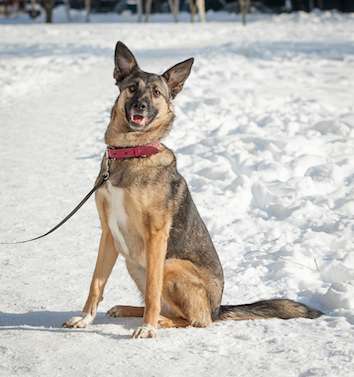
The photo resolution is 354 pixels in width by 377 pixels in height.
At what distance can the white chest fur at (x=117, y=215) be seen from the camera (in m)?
4.66

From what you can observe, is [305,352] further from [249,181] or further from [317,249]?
[249,181]

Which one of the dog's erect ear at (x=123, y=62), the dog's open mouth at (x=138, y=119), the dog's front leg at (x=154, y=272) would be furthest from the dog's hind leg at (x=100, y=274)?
the dog's erect ear at (x=123, y=62)

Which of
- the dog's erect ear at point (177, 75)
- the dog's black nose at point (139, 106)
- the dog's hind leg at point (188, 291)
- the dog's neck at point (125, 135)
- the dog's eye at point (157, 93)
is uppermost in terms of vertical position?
the dog's erect ear at point (177, 75)

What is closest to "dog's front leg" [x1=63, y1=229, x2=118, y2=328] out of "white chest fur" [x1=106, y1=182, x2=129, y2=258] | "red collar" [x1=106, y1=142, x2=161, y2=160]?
"white chest fur" [x1=106, y1=182, x2=129, y2=258]

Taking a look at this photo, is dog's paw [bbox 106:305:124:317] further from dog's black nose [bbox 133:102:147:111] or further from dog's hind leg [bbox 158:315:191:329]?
dog's black nose [bbox 133:102:147:111]

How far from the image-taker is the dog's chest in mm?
4660

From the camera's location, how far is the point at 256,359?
166 inches

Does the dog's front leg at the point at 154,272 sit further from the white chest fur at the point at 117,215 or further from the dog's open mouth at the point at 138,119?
the dog's open mouth at the point at 138,119

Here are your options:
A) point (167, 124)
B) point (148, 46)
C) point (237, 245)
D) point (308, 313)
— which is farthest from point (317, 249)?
point (148, 46)

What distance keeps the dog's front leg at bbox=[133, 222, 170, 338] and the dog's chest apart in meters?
0.11

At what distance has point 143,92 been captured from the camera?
486 centimetres

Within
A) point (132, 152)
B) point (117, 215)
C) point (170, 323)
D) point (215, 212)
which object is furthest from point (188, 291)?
point (215, 212)

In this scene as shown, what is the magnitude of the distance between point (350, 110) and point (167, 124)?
7842 millimetres

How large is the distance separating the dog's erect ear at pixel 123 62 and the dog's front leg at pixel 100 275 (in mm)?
992
